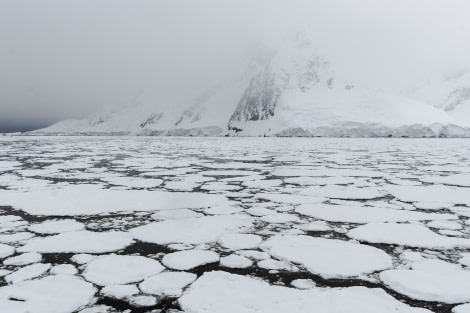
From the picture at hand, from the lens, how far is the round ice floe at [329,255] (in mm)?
2510

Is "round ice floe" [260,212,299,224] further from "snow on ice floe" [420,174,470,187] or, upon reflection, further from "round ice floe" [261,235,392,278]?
"snow on ice floe" [420,174,470,187]

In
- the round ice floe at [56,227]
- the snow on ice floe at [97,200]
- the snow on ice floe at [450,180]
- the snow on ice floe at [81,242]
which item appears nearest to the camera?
the snow on ice floe at [81,242]

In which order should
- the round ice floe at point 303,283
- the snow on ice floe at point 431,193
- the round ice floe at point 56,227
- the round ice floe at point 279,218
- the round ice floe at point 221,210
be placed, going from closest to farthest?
the round ice floe at point 303,283, the round ice floe at point 56,227, the round ice floe at point 279,218, the round ice floe at point 221,210, the snow on ice floe at point 431,193

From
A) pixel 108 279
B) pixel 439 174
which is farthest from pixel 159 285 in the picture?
pixel 439 174

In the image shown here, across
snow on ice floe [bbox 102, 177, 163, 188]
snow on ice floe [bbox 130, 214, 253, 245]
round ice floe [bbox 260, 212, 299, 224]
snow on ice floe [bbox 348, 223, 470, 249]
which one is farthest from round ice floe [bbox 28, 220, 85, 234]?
snow on ice floe [bbox 348, 223, 470, 249]

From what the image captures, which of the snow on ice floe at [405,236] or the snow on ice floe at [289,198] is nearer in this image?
the snow on ice floe at [405,236]

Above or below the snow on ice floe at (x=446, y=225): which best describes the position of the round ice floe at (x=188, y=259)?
below

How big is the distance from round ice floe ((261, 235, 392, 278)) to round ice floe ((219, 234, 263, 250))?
0.09m

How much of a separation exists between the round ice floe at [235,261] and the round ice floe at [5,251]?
160 centimetres

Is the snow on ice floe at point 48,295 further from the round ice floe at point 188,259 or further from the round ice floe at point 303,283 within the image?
the round ice floe at point 303,283

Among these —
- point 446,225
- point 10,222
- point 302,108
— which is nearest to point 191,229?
point 10,222

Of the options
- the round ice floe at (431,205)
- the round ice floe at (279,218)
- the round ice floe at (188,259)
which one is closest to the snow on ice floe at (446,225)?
the round ice floe at (431,205)

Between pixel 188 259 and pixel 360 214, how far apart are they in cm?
226

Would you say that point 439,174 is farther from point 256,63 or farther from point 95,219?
point 256,63
